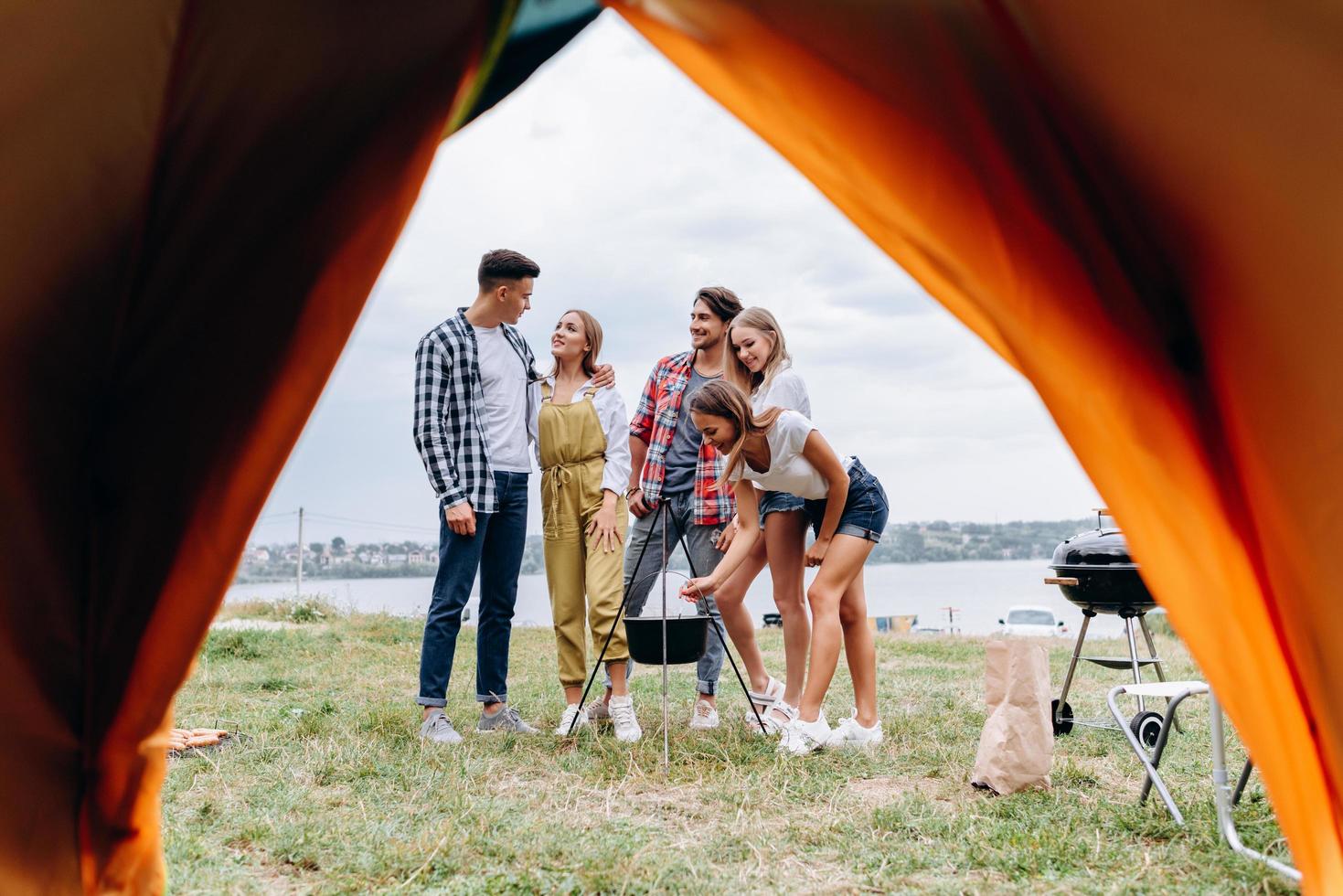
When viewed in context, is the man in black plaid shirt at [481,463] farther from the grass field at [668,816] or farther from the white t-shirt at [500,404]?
the grass field at [668,816]

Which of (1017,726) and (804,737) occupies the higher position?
(1017,726)

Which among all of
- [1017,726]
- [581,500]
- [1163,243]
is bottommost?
[1017,726]

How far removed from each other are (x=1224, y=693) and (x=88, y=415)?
1908 millimetres

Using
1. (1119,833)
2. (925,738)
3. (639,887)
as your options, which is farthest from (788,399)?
(639,887)

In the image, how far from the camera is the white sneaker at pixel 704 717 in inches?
151

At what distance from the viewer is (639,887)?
2.02m

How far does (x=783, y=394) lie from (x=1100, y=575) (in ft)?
4.61

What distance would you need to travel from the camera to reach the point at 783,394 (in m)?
3.77

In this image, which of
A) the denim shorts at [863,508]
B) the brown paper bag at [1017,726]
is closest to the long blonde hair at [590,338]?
the denim shorts at [863,508]

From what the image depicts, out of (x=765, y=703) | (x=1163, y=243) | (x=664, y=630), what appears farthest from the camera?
(x=765, y=703)

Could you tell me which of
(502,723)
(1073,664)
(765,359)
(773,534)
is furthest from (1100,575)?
(502,723)

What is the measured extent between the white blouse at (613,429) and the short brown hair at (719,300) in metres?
0.54

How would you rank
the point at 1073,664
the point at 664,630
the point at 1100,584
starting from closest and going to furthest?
the point at 664,630 < the point at 1100,584 < the point at 1073,664

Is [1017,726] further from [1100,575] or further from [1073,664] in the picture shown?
[1073,664]
